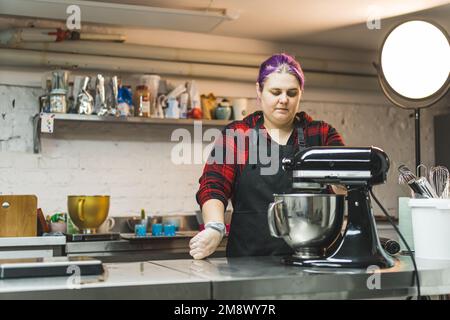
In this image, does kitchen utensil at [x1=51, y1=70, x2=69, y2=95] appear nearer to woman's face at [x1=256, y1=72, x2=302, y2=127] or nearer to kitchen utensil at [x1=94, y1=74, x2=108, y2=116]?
kitchen utensil at [x1=94, y1=74, x2=108, y2=116]

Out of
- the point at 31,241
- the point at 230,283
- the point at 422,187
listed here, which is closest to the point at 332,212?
the point at 230,283

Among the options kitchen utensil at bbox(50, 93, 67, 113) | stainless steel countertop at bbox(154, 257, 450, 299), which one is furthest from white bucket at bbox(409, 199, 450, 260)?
kitchen utensil at bbox(50, 93, 67, 113)

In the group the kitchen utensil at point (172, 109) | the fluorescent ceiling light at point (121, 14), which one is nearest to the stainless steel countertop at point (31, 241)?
the kitchen utensil at point (172, 109)

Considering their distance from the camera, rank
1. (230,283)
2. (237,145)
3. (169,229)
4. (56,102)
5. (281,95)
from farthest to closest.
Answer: (169,229) < (56,102) < (237,145) < (281,95) < (230,283)

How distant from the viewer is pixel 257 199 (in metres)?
2.40

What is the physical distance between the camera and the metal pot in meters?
1.57

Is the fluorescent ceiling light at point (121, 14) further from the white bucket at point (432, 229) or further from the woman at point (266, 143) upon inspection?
the white bucket at point (432, 229)

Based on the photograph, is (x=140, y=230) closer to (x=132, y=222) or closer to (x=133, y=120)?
(x=132, y=222)

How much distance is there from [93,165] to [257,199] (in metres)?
2.19

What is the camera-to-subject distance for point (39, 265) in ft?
4.45

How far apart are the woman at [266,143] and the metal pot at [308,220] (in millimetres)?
636

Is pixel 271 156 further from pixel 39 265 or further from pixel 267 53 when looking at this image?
pixel 267 53

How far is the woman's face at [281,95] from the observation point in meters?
2.25
